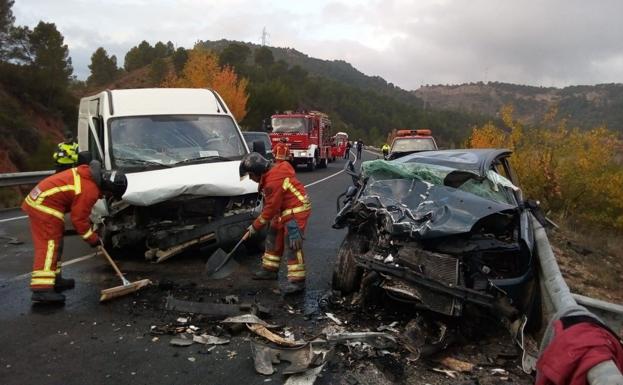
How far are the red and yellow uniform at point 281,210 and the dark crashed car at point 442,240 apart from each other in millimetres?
570

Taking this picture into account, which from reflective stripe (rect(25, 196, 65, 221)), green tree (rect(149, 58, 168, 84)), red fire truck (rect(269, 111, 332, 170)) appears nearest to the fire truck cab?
red fire truck (rect(269, 111, 332, 170))

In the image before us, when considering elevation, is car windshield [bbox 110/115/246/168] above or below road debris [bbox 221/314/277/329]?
above

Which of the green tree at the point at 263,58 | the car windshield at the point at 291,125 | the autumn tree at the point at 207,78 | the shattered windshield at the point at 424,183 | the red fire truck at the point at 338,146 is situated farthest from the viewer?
the green tree at the point at 263,58

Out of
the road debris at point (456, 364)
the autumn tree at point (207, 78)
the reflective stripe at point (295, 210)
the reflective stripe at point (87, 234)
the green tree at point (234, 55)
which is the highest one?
the green tree at point (234, 55)

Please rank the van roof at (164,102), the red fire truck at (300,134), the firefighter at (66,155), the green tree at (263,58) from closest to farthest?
the van roof at (164,102) → the firefighter at (66,155) → the red fire truck at (300,134) → the green tree at (263,58)

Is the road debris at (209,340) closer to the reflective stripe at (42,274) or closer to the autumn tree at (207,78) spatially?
the reflective stripe at (42,274)

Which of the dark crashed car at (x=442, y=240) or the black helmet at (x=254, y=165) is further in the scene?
the black helmet at (x=254, y=165)

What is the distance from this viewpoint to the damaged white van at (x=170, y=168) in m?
6.27

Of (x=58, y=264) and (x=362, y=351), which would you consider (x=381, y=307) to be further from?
(x=58, y=264)

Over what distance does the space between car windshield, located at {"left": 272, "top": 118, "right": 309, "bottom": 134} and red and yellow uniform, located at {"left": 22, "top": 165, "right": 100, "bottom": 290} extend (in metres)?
19.4

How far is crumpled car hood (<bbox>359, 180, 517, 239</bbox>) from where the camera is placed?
14.6ft

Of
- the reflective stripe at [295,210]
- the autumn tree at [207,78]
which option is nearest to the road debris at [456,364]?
the reflective stripe at [295,210]

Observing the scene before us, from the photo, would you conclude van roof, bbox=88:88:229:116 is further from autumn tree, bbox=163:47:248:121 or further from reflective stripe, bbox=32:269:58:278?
autumn tree, bbox=163:47:248:121

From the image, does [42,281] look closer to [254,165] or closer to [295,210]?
[254,165]
